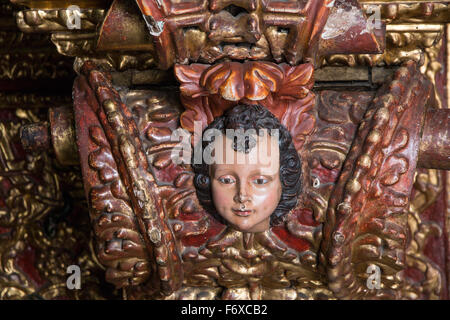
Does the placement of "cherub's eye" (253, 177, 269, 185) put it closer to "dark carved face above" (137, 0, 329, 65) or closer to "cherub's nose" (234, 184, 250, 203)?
"cherub's nose" (234, 184, 250, 203)

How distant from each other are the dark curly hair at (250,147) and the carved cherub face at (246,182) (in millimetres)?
14

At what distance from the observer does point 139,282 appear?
3.51ft

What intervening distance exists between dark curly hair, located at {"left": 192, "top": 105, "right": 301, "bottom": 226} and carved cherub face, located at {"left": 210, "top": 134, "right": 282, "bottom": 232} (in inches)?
0.5

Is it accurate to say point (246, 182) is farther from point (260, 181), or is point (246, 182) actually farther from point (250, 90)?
point (250, 90)

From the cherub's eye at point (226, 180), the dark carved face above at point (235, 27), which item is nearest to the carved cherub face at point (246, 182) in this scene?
the cherub's eye at point (226, 180)

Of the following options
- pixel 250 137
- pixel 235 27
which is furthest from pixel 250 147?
pixel 235 27

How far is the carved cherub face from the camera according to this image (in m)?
0.94

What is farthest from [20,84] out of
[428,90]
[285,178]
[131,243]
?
[428,90]

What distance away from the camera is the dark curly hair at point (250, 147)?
94 centimetres

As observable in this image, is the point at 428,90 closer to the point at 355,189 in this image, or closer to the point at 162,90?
the point at 355,189

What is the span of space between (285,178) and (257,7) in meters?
0.25

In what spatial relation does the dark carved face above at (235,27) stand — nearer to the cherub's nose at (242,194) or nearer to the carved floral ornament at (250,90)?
the carved floral ornament at (250,90)

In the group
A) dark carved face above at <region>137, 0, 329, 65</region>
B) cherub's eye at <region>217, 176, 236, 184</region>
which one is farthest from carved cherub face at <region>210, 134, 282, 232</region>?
dark carved face above at <region>137, 0, 329, 65</region>

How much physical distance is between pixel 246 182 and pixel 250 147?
47mm
